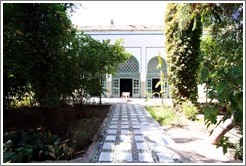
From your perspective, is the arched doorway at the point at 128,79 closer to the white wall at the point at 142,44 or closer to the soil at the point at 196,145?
the white wall at the point at 142,44

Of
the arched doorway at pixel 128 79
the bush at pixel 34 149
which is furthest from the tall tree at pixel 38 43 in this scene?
the arched doorway at pixel 128 79

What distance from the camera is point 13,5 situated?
7.06 m

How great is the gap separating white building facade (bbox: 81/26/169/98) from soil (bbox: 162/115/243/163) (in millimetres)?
18163

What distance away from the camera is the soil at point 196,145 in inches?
214

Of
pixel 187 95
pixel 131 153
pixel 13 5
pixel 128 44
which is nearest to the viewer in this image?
pixel 131 153

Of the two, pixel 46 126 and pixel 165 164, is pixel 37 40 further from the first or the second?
pixel 165 164

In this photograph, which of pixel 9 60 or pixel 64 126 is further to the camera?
pixel 64 126

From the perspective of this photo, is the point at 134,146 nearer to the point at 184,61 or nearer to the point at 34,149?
the point at 34,149

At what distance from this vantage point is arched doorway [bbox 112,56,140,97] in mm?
28047

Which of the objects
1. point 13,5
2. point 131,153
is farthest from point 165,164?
point 13,5

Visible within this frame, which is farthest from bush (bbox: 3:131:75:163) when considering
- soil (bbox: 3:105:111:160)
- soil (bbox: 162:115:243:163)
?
soil (bbox: 162:115:243:163)

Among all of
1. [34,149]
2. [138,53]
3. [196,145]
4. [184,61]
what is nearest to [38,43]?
[34,149]

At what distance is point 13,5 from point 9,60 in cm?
129

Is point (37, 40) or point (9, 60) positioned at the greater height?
point (37, 40)
